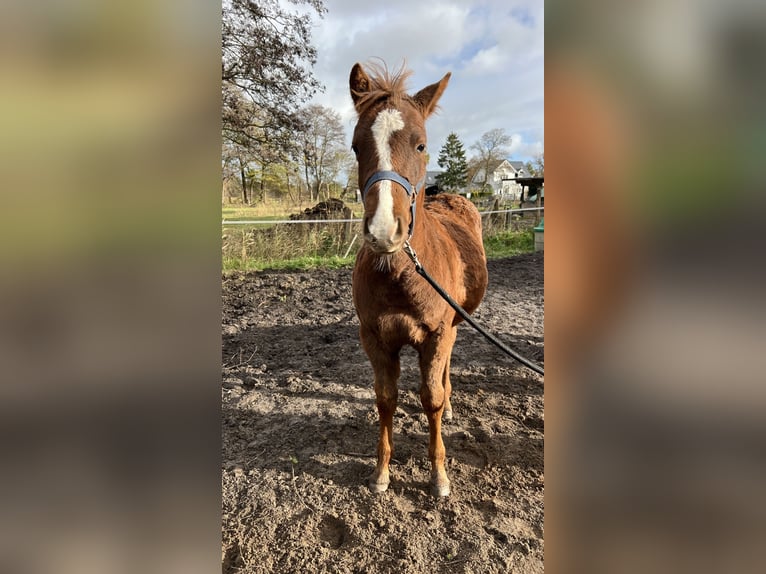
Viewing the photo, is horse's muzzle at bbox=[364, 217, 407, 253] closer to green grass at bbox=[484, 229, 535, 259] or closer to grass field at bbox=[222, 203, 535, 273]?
grass field at bbox=[222, 203, 535, 273]

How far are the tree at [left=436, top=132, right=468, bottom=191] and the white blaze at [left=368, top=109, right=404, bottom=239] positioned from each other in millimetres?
31986

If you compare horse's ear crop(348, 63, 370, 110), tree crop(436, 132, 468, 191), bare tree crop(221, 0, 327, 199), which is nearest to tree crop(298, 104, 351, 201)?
bare tree crop(221, 0, 327, 199)

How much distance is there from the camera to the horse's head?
1729 mm

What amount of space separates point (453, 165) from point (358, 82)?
35.5 meters

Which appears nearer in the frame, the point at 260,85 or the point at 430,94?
the point at 430,94

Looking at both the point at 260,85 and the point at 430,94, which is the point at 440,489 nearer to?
the point at 430,94

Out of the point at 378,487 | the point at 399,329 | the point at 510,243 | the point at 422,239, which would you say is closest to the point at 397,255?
the point at 422,239

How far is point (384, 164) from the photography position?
1.85 meters
